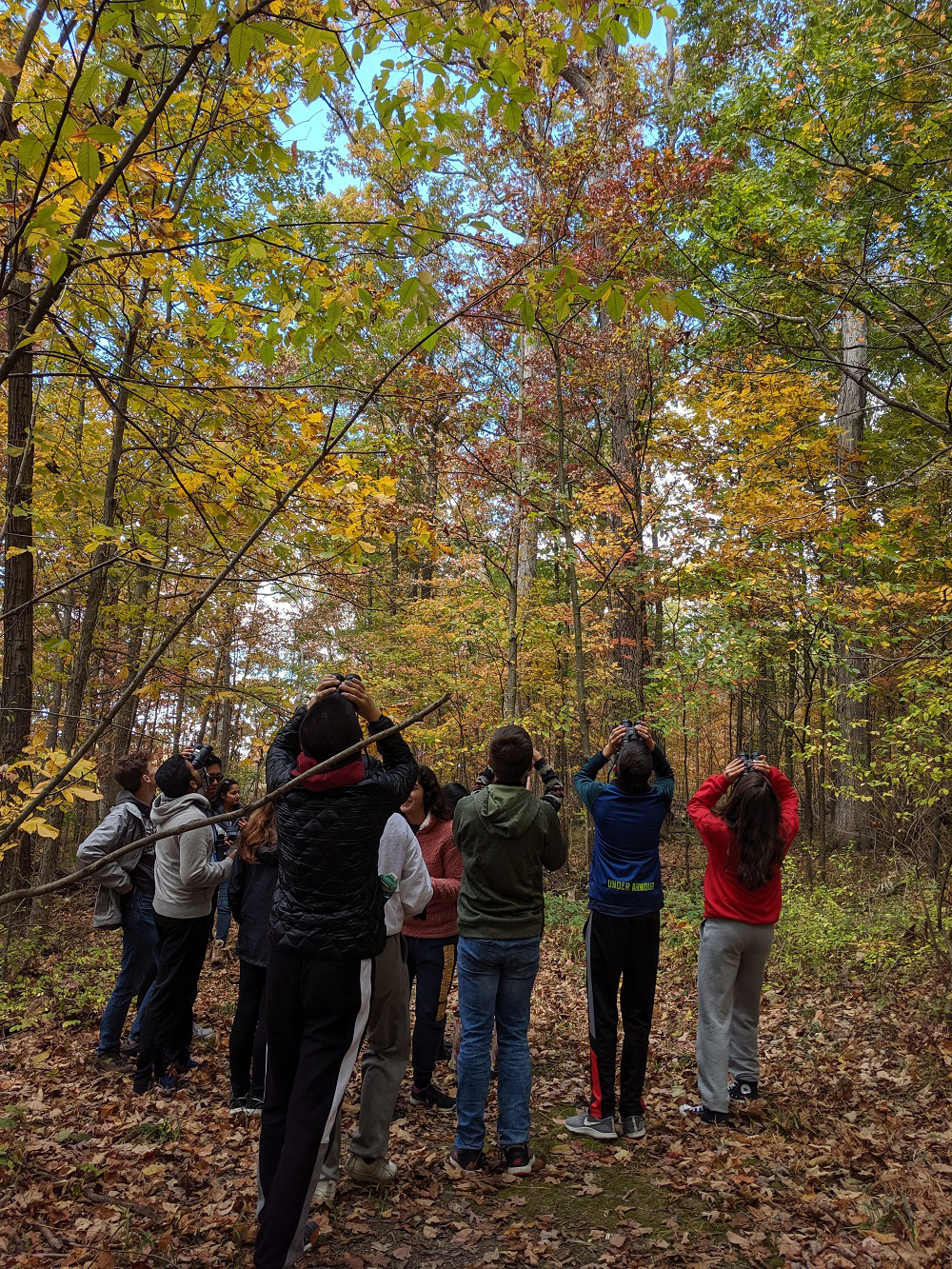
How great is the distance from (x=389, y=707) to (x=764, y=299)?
7.03 m

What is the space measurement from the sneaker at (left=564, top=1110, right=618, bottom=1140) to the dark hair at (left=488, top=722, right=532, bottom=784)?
6.92 feet

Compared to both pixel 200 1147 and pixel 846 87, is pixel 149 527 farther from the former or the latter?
pixel 846 87

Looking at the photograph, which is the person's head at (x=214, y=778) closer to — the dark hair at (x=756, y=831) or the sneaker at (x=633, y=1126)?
the sneaker at (x=633, y=1126)

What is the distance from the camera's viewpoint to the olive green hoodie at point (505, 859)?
417 centimetres

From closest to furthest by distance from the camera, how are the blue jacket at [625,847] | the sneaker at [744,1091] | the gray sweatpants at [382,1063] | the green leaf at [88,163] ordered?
1. the green leaf at [88,163]
2. the gray sweatpants at [382,1063]
3. the blue jacket at [625,847]
4. the sneaker at [744,1091]

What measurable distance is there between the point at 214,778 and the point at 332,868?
3474 millimetres

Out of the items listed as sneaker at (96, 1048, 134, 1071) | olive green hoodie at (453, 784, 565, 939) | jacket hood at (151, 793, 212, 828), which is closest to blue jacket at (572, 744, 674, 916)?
olive green hoodie at (453, 784, 565, 939)

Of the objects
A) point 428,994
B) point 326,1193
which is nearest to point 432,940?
point 428,994

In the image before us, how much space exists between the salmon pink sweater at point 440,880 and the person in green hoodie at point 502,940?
2.02 feet

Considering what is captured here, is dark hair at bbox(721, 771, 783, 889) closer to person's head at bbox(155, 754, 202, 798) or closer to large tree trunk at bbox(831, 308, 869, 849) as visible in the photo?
person's head at bbox(155, 754, 202, 798)

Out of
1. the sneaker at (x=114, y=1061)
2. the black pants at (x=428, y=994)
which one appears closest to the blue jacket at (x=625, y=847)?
the black pants at (x=428, y=994)

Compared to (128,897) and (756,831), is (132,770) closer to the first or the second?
(128,897)

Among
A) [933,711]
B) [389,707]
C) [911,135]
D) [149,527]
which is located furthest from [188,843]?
[911,135]

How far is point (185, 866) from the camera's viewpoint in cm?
490
